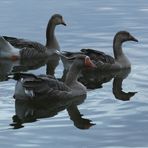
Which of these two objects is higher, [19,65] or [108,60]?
[108,60]

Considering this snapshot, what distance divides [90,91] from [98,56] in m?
2.36

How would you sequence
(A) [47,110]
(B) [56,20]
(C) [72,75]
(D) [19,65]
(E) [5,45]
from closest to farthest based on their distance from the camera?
(A) [47,110] → (C) [72,75] → (D) [19,65] → (E) [5,45] → (B) [56,20]

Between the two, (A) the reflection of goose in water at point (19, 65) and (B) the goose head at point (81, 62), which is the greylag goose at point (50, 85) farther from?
(A) the reflection of goose in water at point (19, 65)

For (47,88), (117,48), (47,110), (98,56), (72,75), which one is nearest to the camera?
(47,110)

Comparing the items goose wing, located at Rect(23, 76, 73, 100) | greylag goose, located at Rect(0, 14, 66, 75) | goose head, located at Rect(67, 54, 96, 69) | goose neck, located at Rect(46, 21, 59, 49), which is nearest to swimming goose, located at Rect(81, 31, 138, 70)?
greylag goose, located at Rect(0, 14, 66, 75)

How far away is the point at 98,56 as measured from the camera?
61.2 ft

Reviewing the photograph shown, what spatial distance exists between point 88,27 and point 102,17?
56.0 inches

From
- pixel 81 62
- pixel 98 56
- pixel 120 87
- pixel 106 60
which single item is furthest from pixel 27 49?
pixel 120 87

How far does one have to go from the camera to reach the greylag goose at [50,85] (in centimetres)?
1513

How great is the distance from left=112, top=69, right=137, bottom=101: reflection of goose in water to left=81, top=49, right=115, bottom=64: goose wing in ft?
1.36

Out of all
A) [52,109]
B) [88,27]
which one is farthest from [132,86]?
[88,27]

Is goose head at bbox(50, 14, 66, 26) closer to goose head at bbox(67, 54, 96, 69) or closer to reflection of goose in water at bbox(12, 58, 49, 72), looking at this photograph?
reflection of goose in water at bbox(12, 58, 49, 72)

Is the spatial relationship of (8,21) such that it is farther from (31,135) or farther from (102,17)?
(31,135)

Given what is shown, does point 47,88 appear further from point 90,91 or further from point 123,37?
point 123,37
